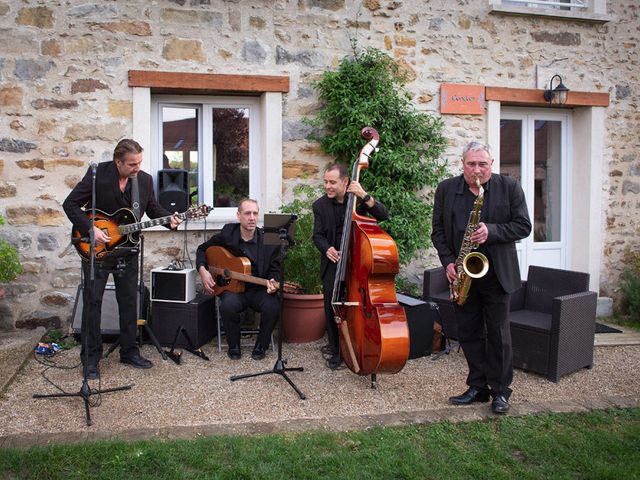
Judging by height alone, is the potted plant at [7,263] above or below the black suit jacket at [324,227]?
below

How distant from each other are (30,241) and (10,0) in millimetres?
2331

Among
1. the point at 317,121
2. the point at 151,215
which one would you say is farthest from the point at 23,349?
the point at 317,121

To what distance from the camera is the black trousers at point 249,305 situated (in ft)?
17.5

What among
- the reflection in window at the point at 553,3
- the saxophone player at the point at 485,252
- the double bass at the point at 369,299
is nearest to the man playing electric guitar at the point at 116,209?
the double bass at the point at 369,299

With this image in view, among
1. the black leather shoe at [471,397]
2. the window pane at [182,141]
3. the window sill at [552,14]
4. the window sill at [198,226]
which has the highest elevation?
the window sill at [552,14]

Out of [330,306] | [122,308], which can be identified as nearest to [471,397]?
[330,306]

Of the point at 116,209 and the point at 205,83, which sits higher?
the point at 205,83

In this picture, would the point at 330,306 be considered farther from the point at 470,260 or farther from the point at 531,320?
the point at 531,320

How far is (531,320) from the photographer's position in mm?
5059

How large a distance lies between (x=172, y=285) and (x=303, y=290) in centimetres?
127

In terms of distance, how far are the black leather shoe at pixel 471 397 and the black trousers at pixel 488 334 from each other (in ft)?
0.13

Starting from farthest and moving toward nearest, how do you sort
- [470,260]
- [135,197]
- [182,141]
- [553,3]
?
[553,3], [182,141], [135,197], [470,260]

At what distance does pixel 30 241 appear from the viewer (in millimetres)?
6000

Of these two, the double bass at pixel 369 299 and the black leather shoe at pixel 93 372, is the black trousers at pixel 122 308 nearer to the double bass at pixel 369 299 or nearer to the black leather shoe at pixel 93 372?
the black leather shoe at pixel 93 372
